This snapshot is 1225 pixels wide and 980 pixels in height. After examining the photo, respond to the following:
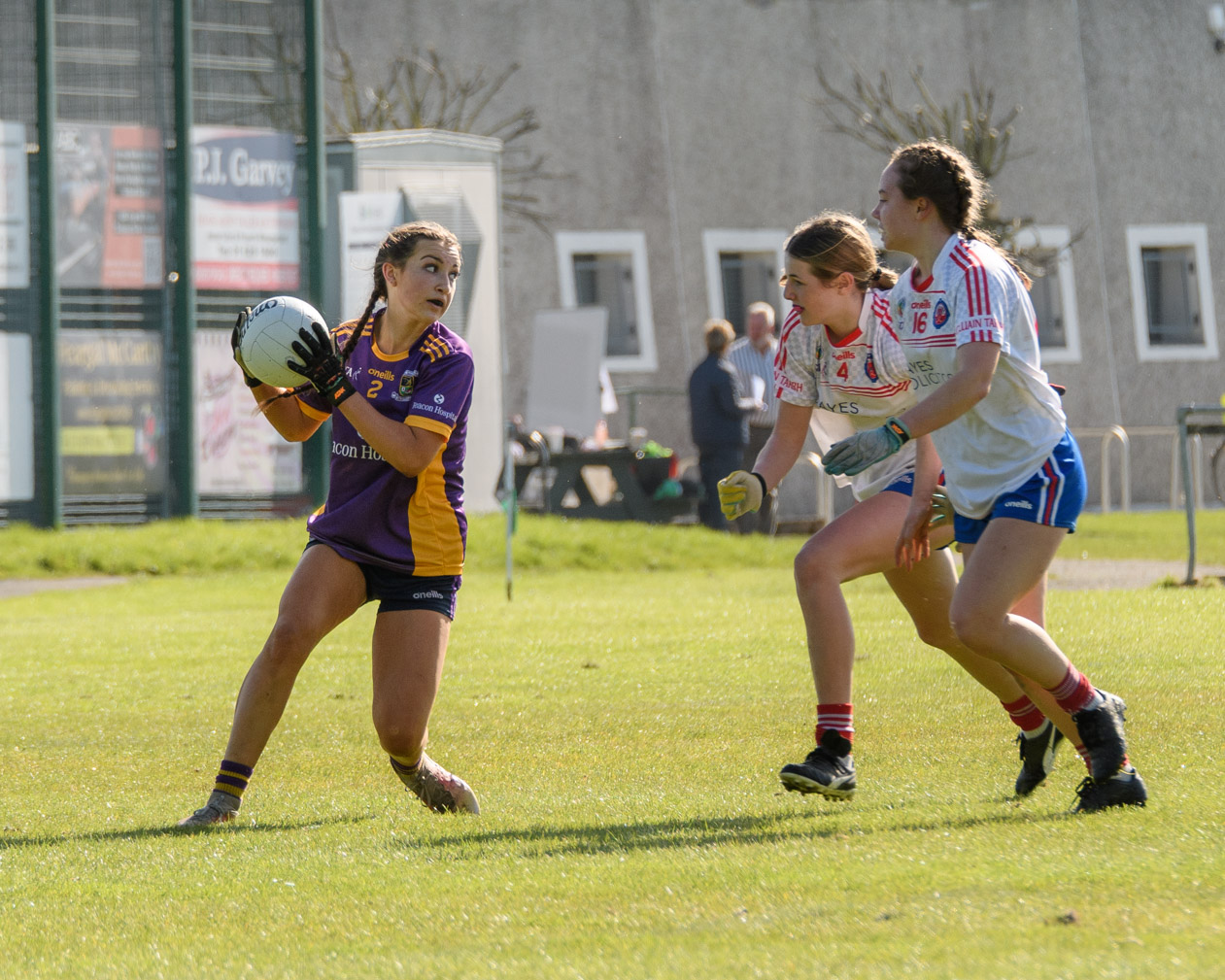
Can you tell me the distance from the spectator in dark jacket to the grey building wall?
837cm

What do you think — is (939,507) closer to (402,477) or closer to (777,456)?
(777,456)

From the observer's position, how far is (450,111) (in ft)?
89.5

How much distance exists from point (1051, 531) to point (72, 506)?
568 inches

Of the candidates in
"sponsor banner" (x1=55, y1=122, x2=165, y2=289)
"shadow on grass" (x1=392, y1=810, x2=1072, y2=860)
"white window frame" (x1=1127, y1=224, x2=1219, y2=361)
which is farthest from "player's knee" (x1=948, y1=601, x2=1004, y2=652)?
"white window frame" (x1=1127, y1=224, x2=1219, y2=361)

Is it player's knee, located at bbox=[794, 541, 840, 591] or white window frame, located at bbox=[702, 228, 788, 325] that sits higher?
white window frame, located at bbox=[702, 228, 788, 325]

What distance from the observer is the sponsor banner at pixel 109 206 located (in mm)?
17828

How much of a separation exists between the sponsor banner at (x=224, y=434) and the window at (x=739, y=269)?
10795mm

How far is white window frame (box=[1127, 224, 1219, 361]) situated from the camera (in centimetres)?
2902

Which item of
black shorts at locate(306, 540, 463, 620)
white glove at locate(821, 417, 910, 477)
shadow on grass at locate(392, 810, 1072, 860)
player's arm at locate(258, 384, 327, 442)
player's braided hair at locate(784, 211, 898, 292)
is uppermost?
player's braided hair at locate(784, 211, 898, 292)

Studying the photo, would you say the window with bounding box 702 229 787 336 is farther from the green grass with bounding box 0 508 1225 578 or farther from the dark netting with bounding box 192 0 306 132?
the green grass with bounding box 0 508 1225 578


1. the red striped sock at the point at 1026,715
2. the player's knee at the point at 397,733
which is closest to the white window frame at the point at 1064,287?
the red striped sock at the point at 1026,715

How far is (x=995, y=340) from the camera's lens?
480 centimetres

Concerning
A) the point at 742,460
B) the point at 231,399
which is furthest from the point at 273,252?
the point at 742,460

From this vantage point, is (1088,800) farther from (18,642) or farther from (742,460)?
(742,460)
